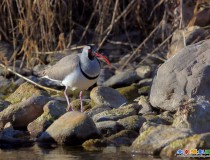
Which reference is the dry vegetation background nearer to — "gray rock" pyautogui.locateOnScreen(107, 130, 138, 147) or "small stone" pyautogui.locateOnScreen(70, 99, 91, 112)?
"small stone" pyautogui.locateOnScreen(70, 99, 91, 112)

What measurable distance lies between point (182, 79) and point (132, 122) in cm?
108

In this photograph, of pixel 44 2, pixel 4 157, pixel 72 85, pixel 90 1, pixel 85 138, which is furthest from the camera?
pixel 90 1

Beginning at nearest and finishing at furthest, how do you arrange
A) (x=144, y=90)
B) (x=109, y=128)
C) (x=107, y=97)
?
(x=109, y=128)
(x=107, y=97)
(x=144, y=90)

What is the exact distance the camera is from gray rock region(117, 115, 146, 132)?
8.66 m

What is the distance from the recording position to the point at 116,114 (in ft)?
29.9

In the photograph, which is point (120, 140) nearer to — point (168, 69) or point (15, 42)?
point (168, 69)

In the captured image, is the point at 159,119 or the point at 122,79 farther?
the point at 122,79

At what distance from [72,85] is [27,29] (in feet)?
9.16

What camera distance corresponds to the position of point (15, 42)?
43.4 feet

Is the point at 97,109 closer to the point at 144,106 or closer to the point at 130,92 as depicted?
the point at 144,106

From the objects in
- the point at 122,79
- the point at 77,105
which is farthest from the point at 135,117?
the point at 122,79

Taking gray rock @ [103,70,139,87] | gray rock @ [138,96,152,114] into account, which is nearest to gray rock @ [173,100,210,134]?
gray rock @ [138,96,152,114]

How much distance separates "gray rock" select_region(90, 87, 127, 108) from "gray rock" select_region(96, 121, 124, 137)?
1.43 metres

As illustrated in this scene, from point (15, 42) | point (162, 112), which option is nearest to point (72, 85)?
point (162, 112)
